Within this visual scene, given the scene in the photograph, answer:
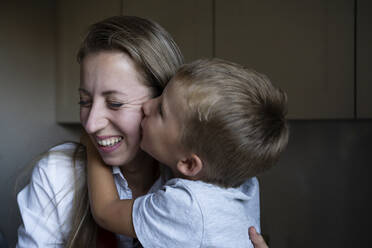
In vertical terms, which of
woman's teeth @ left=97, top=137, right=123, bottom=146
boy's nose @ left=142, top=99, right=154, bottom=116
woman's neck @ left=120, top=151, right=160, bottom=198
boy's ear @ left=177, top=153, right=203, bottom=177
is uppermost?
boy's nose @ left=142, top=99, right=154, bottom=116

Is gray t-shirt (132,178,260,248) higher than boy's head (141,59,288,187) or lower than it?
lower

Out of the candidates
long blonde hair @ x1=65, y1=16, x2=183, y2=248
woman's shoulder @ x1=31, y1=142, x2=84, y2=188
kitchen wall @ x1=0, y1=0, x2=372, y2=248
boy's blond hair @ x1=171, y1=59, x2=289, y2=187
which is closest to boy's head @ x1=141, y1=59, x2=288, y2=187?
boy's blond hair @ x1=171, y1=59, x2=289, y2=187

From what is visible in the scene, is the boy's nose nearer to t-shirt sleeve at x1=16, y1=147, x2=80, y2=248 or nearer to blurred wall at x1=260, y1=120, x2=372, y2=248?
t-shirt sleeve at x1=16, y1=147, x2=80, y2=248

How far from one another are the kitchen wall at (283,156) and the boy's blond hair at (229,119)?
5.63 ft

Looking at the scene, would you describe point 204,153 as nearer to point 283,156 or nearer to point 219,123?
point 219,123

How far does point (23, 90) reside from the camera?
2.81m

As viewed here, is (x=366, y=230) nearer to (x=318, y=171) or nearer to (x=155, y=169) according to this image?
(x=318, y=171)

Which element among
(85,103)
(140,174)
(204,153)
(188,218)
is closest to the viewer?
(188,218)

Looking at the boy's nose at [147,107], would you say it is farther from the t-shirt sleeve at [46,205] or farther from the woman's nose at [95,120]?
the t-shirt sleeve at [46,205]

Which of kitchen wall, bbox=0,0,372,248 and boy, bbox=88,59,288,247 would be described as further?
kitchen wall, bbox=0,0,372,248

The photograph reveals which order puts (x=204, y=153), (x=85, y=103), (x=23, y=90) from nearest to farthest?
(x=204, y=153)
(x=85, y=103)
(x=23, y=90)

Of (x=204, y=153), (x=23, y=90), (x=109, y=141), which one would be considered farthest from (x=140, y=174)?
(x=23, y=90)

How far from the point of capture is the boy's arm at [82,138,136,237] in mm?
795

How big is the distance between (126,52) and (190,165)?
0.34m
